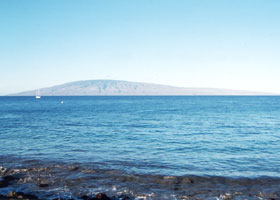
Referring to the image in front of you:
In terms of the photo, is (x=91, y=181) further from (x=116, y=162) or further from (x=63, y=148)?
(x=63, y=148)

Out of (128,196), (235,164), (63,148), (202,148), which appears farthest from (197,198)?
(63,148)

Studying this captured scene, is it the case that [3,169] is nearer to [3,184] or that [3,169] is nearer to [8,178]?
[8,178]

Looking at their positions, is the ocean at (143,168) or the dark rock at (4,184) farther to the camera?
the dark rock at (4,184)

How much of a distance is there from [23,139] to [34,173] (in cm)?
1456

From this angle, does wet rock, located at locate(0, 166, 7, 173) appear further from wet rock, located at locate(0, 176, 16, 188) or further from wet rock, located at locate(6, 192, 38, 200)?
wet rock, located at locate(6, 192, 38, 200)

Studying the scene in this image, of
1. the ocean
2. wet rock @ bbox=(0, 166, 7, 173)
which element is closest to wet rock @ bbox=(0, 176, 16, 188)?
the ocean

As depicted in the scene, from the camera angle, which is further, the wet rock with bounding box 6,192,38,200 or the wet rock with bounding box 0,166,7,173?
the wet rock with bounding box 0,166,7,173

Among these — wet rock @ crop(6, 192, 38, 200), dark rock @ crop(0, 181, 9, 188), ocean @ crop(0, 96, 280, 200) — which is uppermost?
wet rock @ crop(6, 192, 38, 200)

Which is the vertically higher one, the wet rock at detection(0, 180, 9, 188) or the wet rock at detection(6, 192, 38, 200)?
the wet rock at detection(6, 192, 38, 200)

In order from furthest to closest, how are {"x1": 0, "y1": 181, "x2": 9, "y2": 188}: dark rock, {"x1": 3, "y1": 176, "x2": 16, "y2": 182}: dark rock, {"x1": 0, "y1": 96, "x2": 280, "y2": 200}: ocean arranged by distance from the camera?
{"x1": 3, "y1": 176, "x2": 16, "y2": 182}: dark rock
{"x1": 0, "y1": 181, "x2": 9, "y2": 188}: dark rock
{"x1": 0, "y1": 96, "x2": 280, "y2": 200}: ocean

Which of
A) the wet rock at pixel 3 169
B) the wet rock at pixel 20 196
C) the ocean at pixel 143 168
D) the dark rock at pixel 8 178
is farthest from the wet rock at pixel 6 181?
the wet rock at pixel 20 196

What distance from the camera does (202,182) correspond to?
15.5 meters

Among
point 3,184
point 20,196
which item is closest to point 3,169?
point 3,184

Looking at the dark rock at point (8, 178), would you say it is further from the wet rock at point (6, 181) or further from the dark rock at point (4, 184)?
the dark rock at point (4, 184)
